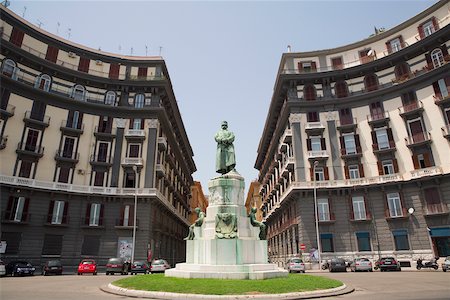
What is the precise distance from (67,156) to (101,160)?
4.02 metres

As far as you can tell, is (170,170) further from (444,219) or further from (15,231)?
(444,219)

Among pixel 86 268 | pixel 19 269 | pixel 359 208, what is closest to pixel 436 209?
pixel 359 208

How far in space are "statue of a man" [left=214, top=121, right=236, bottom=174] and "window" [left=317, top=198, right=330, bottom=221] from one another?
23185 mm

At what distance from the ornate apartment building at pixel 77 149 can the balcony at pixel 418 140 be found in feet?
101

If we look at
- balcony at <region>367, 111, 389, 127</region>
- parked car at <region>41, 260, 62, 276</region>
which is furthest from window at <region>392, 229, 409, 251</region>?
parked car at <region>41, 260, 62, 276</region>

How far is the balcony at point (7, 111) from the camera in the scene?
3394 cm

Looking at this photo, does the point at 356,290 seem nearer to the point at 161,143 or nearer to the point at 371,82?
the point at 161,143

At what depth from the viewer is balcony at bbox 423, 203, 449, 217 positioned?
3192 centimetres

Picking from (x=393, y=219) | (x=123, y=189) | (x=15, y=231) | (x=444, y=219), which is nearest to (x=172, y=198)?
(x=123, y=189)

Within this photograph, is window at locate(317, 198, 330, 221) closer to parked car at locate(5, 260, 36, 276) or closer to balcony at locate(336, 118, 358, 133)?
balcony at locate(336, 118, 358, 133)

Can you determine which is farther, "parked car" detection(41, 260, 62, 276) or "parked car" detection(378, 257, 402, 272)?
"parked car" detection(378, 257, 402, 272)

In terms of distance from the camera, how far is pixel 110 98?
41.6m

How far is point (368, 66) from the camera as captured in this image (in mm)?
40000

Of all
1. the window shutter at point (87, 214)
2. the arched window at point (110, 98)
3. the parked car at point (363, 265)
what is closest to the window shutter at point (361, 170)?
the parked car at point (363, 265)
